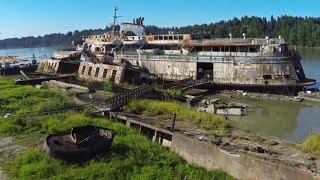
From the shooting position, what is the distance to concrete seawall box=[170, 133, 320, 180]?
1439 cm

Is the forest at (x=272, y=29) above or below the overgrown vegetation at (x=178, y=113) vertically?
above

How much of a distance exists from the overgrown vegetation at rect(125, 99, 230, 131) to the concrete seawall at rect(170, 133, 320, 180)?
10.7 ft

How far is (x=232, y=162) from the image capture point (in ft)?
53.1

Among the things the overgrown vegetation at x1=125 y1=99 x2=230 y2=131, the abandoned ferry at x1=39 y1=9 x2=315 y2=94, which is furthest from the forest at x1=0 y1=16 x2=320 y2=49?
the overgrown vegetation at x1=125 y1=99 x2=230 y2=131

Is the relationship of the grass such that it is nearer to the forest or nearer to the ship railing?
the ship railing

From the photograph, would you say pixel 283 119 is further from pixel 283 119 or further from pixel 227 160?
pixel 227 160

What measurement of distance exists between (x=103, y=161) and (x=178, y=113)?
9571 millimetres

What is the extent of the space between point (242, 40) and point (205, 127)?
2039 cm

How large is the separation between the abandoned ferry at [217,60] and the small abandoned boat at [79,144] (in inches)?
881

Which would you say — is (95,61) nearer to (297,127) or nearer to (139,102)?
(139,102)

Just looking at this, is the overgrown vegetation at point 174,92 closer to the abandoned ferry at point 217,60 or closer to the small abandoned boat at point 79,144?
the abandoned ferry at point 217,60

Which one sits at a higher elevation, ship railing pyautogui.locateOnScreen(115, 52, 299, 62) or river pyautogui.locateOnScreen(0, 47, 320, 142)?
ship railing pyautogui.locateOnScreen(115, 52, 299, 62)

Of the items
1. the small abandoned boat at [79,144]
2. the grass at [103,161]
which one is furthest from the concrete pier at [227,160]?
the small abandoned boat at [79,144]

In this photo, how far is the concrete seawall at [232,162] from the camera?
14387mm
